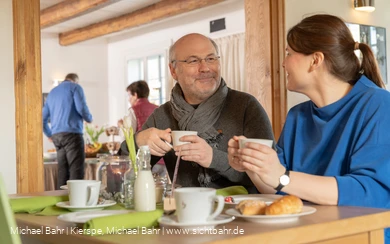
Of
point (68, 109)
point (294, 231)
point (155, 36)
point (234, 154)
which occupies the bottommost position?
point (294, 231)

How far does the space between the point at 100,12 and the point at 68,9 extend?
0.87 metres

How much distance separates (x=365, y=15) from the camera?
4.37 meters

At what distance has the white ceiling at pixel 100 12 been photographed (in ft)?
26.8

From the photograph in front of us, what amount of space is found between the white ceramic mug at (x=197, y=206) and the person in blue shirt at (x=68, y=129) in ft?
16.5

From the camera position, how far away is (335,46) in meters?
1.89

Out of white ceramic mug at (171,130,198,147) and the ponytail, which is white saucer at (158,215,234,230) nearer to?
white ceramic mug at (171,130,198,147)

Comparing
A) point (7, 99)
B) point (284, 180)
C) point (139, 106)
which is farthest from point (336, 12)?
point (284, 180)

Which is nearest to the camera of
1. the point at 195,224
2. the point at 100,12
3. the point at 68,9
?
the point at 195,224

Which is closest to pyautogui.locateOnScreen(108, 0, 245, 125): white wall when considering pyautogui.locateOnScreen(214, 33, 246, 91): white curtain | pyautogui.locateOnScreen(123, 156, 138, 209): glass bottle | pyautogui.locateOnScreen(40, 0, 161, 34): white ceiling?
pyautogui.locateOnScreen(214, 33, 246, 91): white curtain

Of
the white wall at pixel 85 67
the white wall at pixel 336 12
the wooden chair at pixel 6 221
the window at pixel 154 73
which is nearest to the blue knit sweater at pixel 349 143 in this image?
the wooden chair at pixel 6 221

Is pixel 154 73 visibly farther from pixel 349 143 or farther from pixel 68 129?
pixel 349 143

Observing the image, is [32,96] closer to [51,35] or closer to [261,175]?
[261,175]

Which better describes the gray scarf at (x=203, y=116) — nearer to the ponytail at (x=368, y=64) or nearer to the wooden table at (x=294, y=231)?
the ponytail at (x=368, y=64)

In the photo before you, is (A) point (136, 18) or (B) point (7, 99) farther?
(A) point (136, 18)
